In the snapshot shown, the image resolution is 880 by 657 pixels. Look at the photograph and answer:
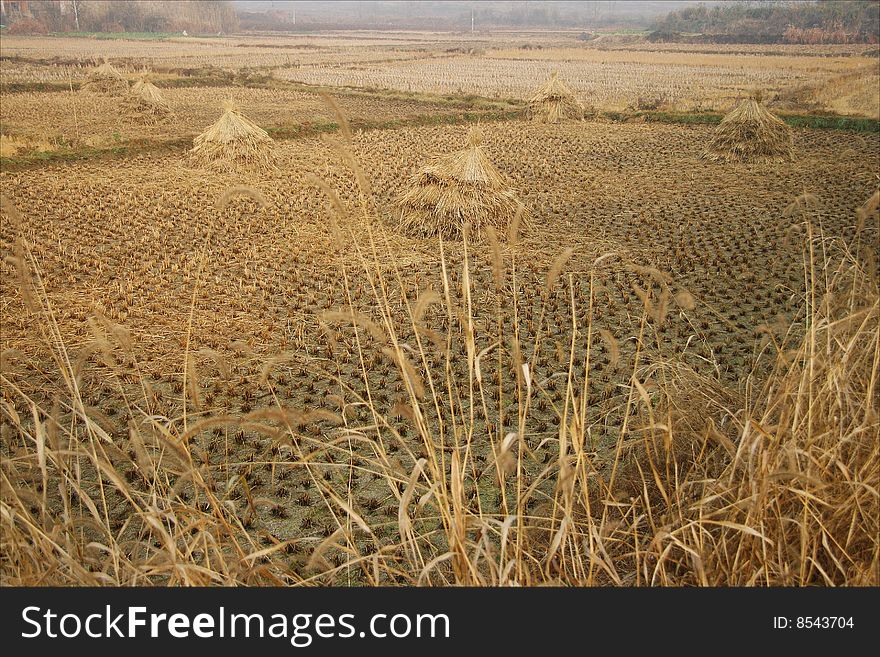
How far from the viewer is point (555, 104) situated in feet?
59.2

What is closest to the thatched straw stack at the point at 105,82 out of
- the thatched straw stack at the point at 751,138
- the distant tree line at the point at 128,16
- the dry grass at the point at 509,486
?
the thatched straw stack at the point at 751,138

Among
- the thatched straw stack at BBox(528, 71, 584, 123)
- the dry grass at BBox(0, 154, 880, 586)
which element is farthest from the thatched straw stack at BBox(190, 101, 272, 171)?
A: the thatched straw stack at BBox(528, 71, 584, 123)

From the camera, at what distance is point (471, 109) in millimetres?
20188

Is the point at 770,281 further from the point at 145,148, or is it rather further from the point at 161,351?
the point at 145,148

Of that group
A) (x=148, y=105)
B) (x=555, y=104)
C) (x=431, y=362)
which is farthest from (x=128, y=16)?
(x=431, y=362)

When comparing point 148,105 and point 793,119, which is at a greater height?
point 148,105

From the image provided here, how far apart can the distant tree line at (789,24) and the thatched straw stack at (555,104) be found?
39.1 m

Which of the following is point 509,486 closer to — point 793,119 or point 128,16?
point 793,119

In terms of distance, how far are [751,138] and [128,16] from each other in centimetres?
5806

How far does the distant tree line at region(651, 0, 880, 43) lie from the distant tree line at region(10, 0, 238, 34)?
4412cm

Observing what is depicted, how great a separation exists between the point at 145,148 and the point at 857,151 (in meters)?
13.5

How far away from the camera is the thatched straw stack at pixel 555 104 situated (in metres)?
18.0

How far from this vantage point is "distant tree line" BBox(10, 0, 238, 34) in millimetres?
45781
